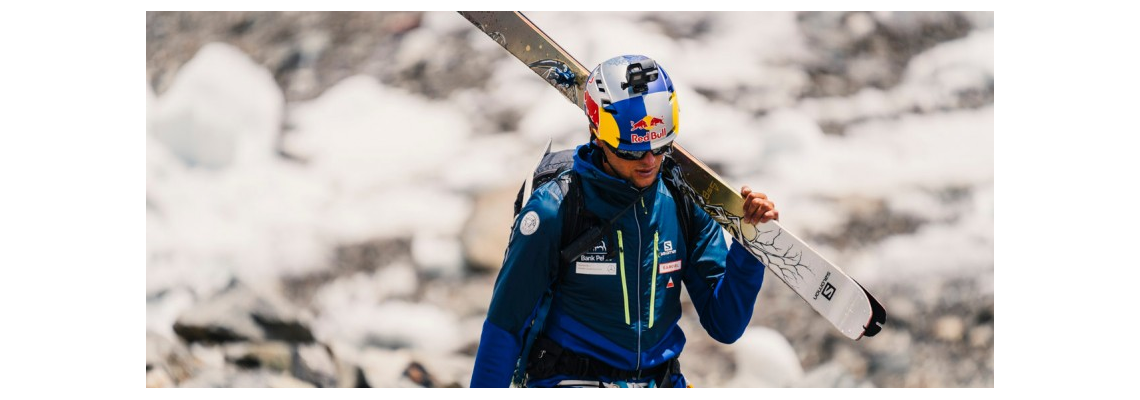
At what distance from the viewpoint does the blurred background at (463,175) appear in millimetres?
9656

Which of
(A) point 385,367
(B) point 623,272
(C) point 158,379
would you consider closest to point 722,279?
(B) point 623,272

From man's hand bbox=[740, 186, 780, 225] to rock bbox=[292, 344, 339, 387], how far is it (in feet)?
17.1

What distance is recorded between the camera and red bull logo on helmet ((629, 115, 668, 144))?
14.0 feet

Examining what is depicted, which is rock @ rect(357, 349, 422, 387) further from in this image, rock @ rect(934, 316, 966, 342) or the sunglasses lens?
the sunglasses lens

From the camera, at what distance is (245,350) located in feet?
29.7

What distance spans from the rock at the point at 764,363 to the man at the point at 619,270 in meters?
4.87

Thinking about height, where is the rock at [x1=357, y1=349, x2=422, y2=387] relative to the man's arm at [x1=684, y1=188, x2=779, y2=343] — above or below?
above

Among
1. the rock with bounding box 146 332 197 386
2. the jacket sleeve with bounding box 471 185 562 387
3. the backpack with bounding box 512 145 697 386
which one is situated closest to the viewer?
the jacket sleeve with bounding box 471 185 562 387

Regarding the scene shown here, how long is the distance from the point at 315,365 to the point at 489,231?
2.20 m

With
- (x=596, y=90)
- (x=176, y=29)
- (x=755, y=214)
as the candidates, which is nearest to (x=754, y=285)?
(x=755, y=214)

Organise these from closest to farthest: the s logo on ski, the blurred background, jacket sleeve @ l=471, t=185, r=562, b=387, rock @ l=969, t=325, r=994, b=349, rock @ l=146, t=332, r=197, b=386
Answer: jacket sleeve @ l=471, t=185, r=562, b=387 → the s logo on ski → rock @ l=146, t=332, r=197, b=386 → the blurred background → rock @ l=969, t=325, r=994, b=349

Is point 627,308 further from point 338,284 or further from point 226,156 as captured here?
point 226,156

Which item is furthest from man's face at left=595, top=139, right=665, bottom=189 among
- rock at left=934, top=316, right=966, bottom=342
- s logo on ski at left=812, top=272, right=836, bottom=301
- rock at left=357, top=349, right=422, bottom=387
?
rock at left=934, top=316, right=966, bottom=342

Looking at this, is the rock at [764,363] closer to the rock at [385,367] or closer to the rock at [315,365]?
the rock at [385,367]
